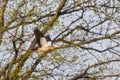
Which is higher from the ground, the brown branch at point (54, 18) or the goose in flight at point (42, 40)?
the brown branch at point (54, 18)

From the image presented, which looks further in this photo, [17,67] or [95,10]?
[95,10]

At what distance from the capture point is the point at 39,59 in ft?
63.7

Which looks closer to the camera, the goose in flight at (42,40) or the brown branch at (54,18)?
the goose in flight at (42,40)

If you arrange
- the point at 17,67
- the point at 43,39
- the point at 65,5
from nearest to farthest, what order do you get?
the point at 43,39
the point at 17,67
the point at 65,5

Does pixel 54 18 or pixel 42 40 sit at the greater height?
pixel 54 18

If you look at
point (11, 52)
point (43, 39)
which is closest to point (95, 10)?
point (11, 52)

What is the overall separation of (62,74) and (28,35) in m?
2.12

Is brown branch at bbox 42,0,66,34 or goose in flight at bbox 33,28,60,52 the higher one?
brown branch at bbox 42,0,66,34

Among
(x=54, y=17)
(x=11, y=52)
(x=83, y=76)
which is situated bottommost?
(x=83, y=76)

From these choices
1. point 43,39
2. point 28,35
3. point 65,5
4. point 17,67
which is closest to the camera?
point 43,39

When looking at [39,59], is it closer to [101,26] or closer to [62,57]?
[62,57]

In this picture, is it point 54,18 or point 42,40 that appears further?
point 54,18

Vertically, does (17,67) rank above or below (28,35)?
below

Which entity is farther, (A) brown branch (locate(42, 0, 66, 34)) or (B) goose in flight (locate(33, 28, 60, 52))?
(A) brown branch (locate(42, 0, 66, 34))
